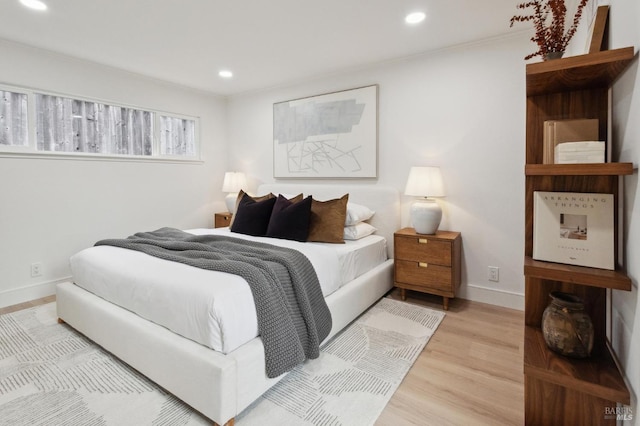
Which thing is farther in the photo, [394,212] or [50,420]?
[394,212]

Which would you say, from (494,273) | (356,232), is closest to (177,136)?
(356,232)

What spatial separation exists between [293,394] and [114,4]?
291cm

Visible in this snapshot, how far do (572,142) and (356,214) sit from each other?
2.16 m

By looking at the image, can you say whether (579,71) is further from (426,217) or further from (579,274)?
(426,217)

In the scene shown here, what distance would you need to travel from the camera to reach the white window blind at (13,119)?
10.1ft

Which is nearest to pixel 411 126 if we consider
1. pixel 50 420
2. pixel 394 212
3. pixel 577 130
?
pixel 394 212

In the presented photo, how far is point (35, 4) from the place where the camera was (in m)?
2.39

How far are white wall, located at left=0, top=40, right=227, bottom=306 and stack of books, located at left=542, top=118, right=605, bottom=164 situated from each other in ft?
13.4

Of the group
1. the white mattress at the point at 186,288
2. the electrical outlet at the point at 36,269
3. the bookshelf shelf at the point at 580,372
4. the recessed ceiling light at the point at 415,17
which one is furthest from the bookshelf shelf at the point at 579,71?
the electrical outlet at the point at 36,269

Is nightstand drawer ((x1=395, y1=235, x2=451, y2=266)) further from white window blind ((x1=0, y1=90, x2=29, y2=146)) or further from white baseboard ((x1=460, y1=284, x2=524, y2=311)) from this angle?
white window blind ((x1=0, y1=90, x2=29, y2=146))

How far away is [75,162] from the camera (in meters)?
3.46

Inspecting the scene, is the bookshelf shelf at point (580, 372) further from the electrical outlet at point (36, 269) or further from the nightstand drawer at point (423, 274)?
the electrical outlet at point (36, 269)

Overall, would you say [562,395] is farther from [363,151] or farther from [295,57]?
[295,57]

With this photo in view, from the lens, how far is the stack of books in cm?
118
